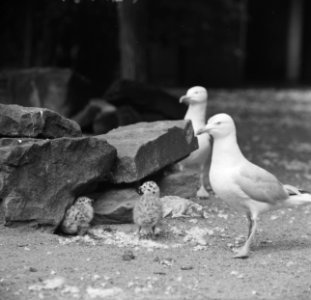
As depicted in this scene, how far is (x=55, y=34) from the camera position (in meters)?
15.3

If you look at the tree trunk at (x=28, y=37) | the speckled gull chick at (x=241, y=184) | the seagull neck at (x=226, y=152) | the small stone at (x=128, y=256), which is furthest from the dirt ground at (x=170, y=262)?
the tree trunk at (x=28, y=37)

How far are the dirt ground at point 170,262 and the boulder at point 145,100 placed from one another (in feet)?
11.5

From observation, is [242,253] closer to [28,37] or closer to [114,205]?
[114,205]

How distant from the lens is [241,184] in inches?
Result: 228

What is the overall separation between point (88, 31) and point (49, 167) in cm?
952

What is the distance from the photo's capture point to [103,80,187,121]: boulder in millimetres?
11023

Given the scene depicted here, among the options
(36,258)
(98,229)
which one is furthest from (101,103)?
(36,258)

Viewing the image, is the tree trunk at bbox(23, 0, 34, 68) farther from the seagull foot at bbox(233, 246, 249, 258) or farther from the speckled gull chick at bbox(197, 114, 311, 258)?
the seagull foot at bbox(233, 246, 249, 258)

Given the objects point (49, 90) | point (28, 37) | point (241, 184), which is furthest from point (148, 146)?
point (28, 37)

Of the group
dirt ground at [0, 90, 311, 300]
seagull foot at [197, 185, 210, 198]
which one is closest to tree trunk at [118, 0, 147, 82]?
seagull foot at [197, 185, 210, 198]

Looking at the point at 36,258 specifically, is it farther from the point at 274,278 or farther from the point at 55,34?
the point at 55,34

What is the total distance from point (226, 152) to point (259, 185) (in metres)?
0.38

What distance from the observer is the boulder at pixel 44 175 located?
6023 millimetres

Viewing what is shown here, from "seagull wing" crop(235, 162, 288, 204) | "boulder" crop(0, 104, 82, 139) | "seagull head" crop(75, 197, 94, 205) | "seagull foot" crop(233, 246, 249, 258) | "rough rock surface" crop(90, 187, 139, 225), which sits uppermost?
"boulder" crop(0, 104, 82, 139)
